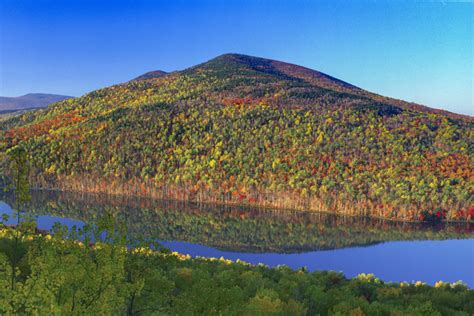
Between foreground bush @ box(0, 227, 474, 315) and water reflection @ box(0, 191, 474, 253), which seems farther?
water reflection @ box(0, 191, 474, 253)

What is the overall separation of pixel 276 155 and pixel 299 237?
6675 cm

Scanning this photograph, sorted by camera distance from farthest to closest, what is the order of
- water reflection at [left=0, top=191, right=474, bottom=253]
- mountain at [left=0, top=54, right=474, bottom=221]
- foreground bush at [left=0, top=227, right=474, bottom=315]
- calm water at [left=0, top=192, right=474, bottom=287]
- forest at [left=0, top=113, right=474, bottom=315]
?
1. mountain at [left=0, top=54, right=474, bottom=221]
2. water reflection at [left=0, top=191, right=474, bottom=253]
3. calm water at [left=0, top=192, right=474, bottom=287]
4. forest at [left=0, top=113, right=474, bottom=315]
5. foreground bush at [left=0, top=227, right=474, bottom=315]

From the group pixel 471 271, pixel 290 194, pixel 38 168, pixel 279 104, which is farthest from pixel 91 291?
pixel 279 104

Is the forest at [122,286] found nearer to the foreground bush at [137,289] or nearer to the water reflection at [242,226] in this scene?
the foreground bush at [137,289]

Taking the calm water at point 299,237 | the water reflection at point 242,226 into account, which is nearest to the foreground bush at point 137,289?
the calm water at point 299,237

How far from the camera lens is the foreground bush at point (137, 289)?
32.5ft

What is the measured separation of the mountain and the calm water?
13.3 meters

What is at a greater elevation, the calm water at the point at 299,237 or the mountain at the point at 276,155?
the mountain at the point at 276,155

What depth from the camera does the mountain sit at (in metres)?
109

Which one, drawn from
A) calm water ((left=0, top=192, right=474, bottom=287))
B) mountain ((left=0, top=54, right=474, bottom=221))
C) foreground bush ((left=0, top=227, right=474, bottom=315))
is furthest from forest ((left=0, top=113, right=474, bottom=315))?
mountain ((left=0, top=54, right=474, bottom=221))

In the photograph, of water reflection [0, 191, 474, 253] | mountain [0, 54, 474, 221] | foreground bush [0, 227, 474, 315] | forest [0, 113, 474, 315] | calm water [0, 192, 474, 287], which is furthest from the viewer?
mountain [0, 54, 474, 221]

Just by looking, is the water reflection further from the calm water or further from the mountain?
the mountain

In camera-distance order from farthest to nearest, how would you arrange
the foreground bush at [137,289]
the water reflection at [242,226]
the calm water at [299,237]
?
1. the water reflection at [242,226]
2. the calm water at [299,237]
3. the foreground bush at [137,289]

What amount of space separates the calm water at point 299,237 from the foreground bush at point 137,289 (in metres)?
36.6
